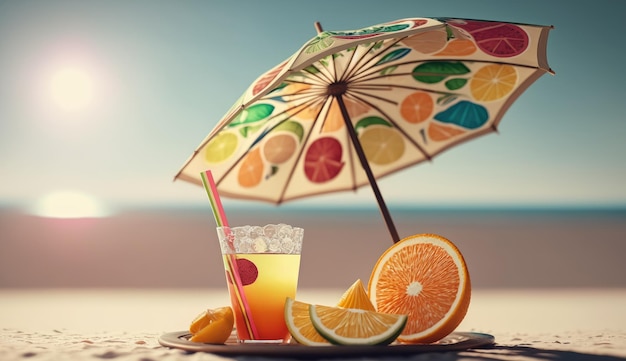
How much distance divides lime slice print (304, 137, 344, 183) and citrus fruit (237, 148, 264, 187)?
1.03ft

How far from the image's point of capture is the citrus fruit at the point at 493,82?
3611 mm

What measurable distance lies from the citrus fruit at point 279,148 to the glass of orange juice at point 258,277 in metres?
1.33

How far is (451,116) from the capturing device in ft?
12.9

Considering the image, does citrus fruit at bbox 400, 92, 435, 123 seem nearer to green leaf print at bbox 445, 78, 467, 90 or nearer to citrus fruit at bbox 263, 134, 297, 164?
green leaf print at bbox 445, 78, 467, 90

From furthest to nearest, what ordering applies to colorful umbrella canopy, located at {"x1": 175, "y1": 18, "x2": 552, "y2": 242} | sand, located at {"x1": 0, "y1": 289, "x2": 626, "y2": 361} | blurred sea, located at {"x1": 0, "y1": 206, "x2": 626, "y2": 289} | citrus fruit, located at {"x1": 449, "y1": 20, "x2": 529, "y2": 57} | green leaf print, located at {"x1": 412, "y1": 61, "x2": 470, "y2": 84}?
1. blurred sea, located at {"x1": 0, "y1": 206, "x2": 626, "y2": 289}
2. green leaf print, located at {"x1": 412, "y1": 61, "x2": 470, "y2": 84}
3. colorful umbrella canopy, located at {"x1": 175, "y1": 18, "x2": 552, "y2": 242}
4. citrus fruit, located at {"x1": 449, "y1": 20, "x2": 529, "y2": 57}
5. sand, located at {"x1": 0, "y1": 289, "x2": 626, "y2": 361}

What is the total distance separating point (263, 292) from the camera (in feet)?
8.68

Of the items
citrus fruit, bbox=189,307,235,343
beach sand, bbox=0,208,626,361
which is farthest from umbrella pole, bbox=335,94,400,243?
citrus fruit, bbox=189,307,235,343

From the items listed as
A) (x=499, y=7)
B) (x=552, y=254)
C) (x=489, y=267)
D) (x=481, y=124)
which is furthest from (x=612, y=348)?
(x=499, y=7)

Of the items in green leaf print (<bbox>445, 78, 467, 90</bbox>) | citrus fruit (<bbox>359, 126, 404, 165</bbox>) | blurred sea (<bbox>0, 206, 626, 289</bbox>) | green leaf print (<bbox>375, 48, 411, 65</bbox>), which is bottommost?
citrus fruit (<bbox>359, 126, 404, 165</bbox>)

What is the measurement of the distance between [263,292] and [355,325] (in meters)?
0.42

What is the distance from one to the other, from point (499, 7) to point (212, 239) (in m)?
8.68

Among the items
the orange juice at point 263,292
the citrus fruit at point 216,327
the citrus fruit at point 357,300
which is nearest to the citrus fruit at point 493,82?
the citrus fruit at point 357,300

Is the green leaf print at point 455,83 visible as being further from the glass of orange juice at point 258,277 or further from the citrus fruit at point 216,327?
the citrus fruit at point 216,327

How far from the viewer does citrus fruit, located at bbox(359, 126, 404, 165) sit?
4.10 metres
